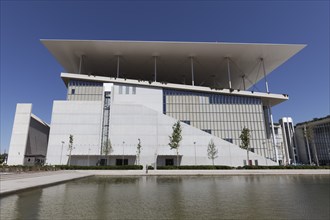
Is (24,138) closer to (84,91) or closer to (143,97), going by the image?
(84,91)

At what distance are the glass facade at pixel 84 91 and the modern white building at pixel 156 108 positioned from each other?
0.22m

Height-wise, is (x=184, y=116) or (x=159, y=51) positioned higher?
(x=159, y=51)

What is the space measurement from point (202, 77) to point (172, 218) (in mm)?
62480

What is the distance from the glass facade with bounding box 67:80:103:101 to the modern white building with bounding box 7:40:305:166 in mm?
218

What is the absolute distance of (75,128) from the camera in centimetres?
4803

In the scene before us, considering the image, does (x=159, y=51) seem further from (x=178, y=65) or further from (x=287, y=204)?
(x=287, y=204)

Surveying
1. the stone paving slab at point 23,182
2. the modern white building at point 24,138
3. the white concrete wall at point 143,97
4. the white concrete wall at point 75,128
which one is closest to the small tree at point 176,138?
the white concrete wall at point 143,97

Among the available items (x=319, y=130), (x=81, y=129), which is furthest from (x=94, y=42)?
(x=319, y=130)

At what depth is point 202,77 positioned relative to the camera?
6788 centimetres

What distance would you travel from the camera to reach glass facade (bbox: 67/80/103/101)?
168 ft

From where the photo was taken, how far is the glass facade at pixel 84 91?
51244 millimetres

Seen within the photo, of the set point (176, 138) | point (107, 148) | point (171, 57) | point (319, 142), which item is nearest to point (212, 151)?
point (176, 138)

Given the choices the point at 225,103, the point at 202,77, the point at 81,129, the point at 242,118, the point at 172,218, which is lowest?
the point at 172,218

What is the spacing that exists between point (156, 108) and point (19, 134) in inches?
1296
